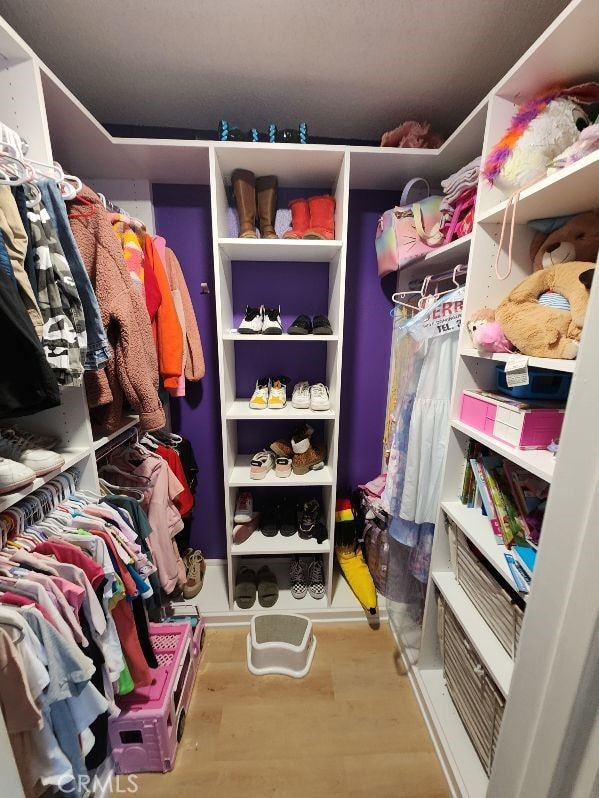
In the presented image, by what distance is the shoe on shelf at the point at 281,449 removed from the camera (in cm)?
163

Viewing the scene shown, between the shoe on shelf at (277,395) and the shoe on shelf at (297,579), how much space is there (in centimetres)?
90

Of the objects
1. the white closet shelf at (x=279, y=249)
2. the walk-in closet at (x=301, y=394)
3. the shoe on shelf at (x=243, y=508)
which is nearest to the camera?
the walk-in closet at (x=301, y=394)

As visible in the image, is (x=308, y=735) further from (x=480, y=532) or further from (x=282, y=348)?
(x=282, y=348)

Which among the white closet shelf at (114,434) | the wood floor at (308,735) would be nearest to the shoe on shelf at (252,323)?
the white closet shelf at (114,434)

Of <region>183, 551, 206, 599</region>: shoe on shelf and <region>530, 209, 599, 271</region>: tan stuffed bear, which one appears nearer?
<region>530, 209, 599, 271</region>: tan stuffed bear

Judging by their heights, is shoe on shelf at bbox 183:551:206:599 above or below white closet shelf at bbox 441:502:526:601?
below

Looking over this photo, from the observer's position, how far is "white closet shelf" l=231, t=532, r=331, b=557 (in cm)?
151

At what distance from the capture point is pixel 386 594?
1554 mm

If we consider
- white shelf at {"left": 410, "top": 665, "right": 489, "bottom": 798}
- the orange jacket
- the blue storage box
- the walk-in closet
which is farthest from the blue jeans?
white shelf at {"left": 410, "top": 665, "right": 489, "bottom": 798}

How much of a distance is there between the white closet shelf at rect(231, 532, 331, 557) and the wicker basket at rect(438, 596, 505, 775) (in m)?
0.57

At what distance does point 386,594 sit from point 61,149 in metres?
2.39

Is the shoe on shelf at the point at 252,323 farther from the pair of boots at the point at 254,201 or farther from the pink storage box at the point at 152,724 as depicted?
the pink storage box at the point at 152,724

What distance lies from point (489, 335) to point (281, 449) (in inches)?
42.8

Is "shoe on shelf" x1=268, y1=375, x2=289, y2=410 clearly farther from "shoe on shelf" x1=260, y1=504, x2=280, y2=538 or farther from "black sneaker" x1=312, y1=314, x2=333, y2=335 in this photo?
"shoe on shelf" x1=260, y1=504, x2=280, y2=538
